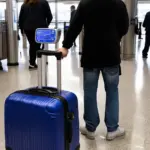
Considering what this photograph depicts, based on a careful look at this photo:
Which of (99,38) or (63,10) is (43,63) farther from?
(63,10)

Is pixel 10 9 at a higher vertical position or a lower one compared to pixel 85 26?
higher

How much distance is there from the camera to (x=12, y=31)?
605 cm

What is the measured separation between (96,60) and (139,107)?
1236 mm

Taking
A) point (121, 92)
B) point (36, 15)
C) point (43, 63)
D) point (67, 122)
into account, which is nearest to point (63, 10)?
point (36, 15)

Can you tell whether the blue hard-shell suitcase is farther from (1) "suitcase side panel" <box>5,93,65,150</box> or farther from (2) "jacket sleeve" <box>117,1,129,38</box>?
(2) "jacket sleeve" <box>117,1,129,38</box>

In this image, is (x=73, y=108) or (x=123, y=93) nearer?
(x=73, y=108)

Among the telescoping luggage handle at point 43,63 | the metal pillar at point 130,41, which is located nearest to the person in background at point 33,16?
the metal pillar at point 130,41

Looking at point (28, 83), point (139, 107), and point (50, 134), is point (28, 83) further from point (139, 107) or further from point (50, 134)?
point (50, 134)

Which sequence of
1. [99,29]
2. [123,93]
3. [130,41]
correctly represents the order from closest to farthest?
[99,29], [123,93], [130,41]

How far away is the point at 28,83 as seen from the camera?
4496 millimetres

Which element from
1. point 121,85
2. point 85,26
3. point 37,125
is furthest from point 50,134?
point 121,85

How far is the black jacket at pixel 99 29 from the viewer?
2258mm

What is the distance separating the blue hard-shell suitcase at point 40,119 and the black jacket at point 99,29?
473 mm

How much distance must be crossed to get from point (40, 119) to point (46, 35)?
520 millimetres
